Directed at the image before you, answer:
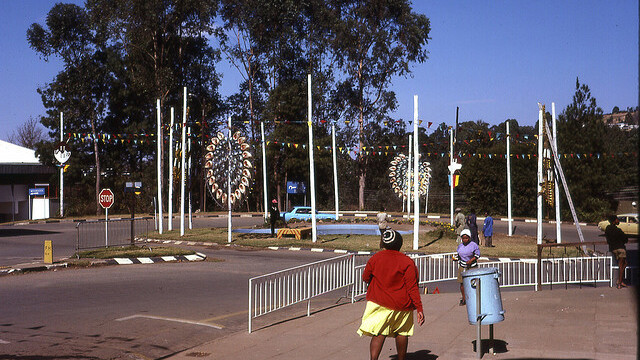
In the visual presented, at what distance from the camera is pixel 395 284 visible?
733 cm

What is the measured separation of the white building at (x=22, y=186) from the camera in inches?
2265

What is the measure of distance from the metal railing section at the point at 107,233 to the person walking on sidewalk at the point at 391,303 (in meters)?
19.3

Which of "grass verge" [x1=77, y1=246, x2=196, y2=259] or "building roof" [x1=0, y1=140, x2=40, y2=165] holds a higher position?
"building roof" [x1=0, y1=140, x2=40, y2=165]

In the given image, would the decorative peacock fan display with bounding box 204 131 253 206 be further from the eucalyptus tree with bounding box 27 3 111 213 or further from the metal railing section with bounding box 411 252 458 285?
the metal railing section with bounding box 411 252 458 285

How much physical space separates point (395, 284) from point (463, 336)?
2919 millimetres

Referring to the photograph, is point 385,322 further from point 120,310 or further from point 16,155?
point 16,155

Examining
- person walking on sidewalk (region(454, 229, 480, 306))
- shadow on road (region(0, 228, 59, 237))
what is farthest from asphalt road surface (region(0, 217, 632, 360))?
shadow on road (region(0, 228, 59, 237))

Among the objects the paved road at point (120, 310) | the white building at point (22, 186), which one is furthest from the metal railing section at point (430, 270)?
the white building at point (22, 186)

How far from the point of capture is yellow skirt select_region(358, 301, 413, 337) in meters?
7.27

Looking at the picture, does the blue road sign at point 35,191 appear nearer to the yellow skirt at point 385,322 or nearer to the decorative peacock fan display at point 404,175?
the decorative peacock fan display at point 404,175

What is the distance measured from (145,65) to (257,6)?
11.5 meters

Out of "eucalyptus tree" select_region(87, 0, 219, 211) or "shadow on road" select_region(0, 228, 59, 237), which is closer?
"shadow on road" select_region(0, 228, 59, 237)

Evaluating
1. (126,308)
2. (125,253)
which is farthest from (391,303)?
(125,253)

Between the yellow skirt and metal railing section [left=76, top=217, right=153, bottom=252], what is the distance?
63.3ft
